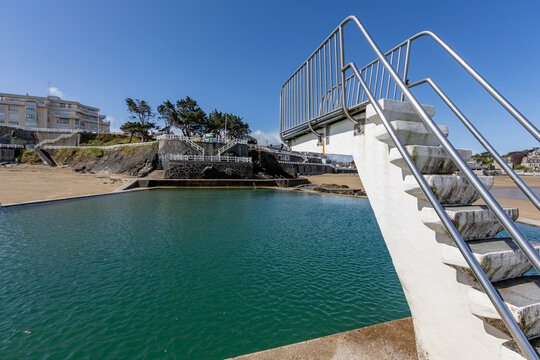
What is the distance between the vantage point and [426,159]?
2.32 metres

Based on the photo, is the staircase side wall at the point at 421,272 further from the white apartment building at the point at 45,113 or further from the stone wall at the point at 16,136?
the white apartment building at the point at 45,113

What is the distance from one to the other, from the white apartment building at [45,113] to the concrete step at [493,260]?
82.5 m

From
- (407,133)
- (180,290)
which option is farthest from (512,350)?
(180,290)

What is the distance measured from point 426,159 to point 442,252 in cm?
90

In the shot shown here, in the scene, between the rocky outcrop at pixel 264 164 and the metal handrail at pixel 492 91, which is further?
the rocky outcrop at pixel 264 164

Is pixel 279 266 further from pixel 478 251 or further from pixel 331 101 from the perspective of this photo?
pixel 478 251

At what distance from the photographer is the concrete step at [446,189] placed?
85.0 inches

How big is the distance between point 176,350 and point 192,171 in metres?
35.5

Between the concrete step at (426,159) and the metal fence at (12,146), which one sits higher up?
the metal fence at (12,146)

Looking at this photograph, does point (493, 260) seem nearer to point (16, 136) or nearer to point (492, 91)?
point (492, 91)

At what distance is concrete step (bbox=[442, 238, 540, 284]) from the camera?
181cm

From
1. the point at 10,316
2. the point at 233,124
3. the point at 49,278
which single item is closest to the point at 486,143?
the point at 10,316

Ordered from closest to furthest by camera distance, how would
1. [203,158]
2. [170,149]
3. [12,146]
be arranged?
[203,158]
[170,149]
[12,146]

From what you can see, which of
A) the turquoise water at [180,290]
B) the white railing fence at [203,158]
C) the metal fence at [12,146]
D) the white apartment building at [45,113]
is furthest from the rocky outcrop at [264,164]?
the white apartment building at [45,113]
